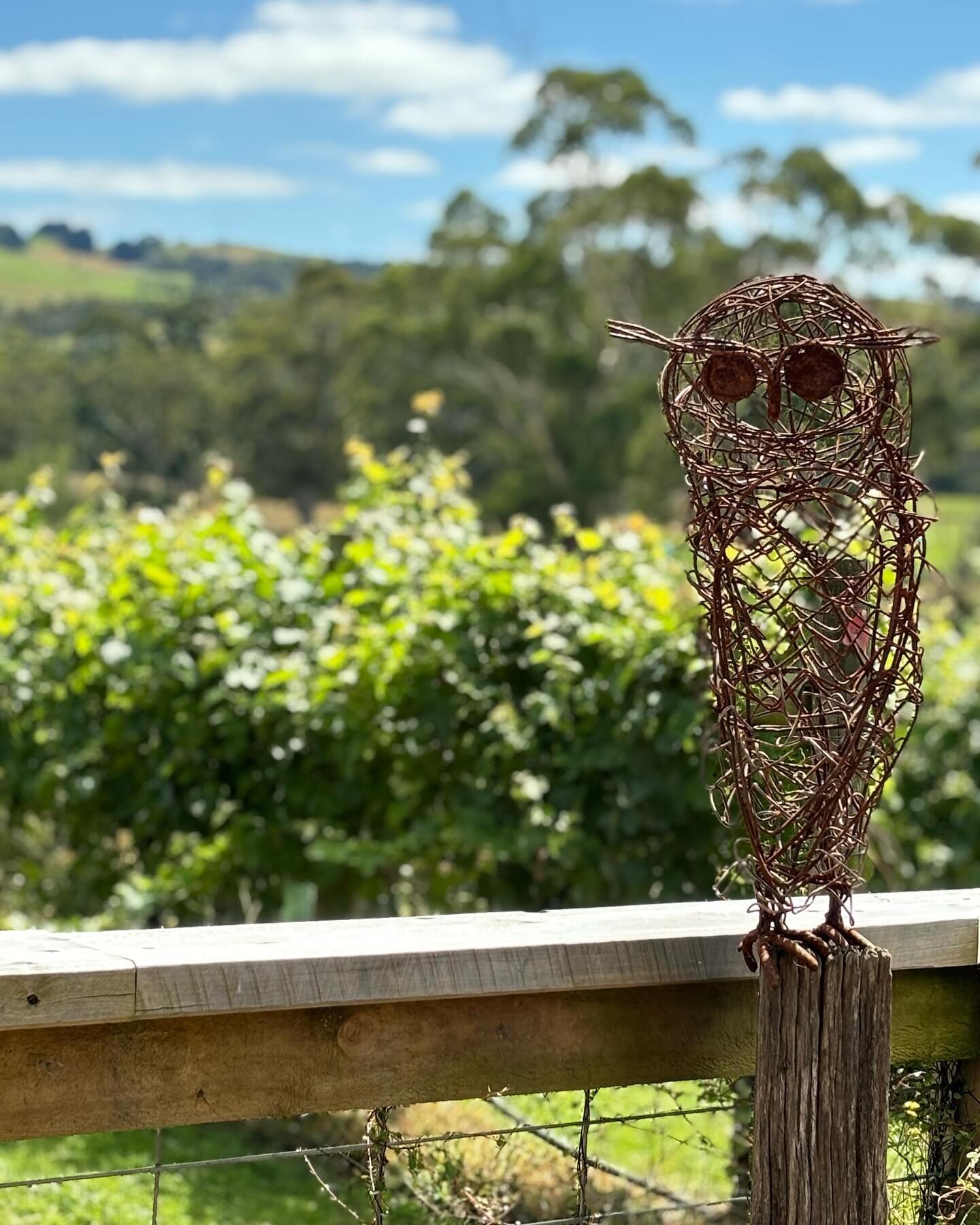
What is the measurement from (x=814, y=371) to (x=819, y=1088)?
78cm

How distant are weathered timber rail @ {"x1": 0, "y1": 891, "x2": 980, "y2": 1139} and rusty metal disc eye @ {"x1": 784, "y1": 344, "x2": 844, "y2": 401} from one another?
24.4 inches

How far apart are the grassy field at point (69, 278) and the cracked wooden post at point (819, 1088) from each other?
242 feet

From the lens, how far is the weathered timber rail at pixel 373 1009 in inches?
56.4

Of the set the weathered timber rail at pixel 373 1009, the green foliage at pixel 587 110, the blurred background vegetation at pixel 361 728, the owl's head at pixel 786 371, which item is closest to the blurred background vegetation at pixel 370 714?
the blurred background vegetation at pixel 361 728

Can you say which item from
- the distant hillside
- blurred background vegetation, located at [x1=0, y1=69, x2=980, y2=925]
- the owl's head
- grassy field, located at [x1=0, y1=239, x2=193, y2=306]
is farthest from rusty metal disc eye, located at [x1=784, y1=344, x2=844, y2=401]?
grassy field, located at [x1=0, y1=239, x2=193, y2=306]

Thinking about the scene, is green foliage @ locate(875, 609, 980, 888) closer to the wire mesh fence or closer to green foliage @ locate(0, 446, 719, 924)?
green foliage @ locate(0, 446, 719, 924)

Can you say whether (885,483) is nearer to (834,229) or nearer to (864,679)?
(864,679)

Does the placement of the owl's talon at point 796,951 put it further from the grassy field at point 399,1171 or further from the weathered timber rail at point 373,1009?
the grassy field at point 399,1171

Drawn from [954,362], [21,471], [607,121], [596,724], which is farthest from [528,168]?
[596,724]

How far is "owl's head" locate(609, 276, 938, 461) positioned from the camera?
157 centimetres

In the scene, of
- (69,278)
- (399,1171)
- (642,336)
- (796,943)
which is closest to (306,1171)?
(399,1171)

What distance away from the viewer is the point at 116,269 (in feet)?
299

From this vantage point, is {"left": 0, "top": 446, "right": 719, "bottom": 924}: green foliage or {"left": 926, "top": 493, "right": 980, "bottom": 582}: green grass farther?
{"left": 926, "top": 493, "right": 980, "bottom": 582}: green grass

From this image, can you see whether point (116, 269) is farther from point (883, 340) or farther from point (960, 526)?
point (883, 340)
